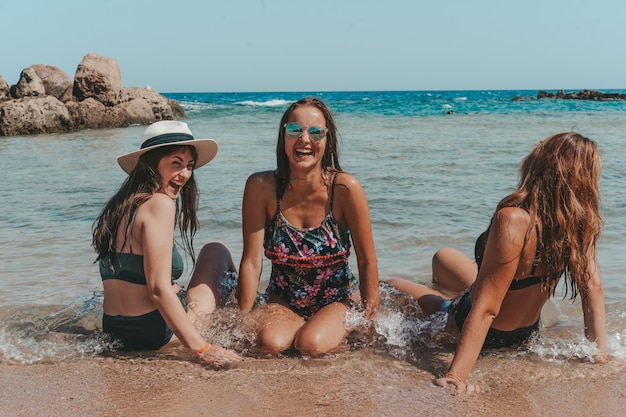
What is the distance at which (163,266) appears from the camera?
140 inches

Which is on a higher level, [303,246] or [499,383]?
[303,246]

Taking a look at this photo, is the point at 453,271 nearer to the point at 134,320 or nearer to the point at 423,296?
the point at 423,296

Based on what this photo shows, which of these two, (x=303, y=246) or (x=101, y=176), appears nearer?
(x=303, y=246)

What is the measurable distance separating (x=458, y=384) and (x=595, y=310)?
1.01 meters

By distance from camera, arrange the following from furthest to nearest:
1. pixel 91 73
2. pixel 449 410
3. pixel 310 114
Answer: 1. pixel 91 73
2. pixel 310 114
3. pixel 449 410

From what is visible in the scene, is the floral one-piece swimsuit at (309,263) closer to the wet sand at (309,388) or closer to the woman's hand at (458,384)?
the wet sand at (309,388)

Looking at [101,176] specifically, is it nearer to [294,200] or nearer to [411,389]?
[294,200]

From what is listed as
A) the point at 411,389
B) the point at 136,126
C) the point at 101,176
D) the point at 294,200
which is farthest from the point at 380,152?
the point at 136,126

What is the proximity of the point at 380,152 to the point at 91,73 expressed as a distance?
15.9 m

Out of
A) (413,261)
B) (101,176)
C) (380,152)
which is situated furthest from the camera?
(380,152)

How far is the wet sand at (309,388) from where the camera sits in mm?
3217

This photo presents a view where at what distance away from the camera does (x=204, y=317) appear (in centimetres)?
430

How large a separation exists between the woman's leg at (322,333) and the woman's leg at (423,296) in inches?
24.5

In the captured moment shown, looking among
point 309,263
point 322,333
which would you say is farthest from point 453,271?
point 322,333
